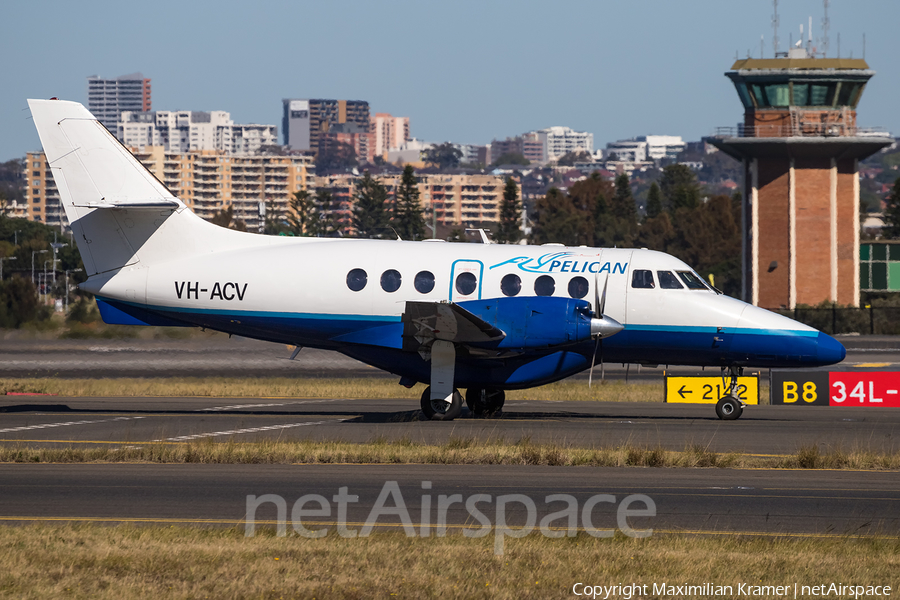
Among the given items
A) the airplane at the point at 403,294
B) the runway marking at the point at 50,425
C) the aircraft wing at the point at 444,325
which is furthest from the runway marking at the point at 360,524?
the airplane at the point at 403,294

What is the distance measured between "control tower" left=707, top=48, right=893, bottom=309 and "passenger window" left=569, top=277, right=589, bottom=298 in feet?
165

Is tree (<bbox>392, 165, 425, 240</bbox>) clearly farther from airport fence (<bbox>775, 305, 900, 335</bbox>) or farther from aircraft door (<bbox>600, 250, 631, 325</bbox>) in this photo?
aircraft door (<bbox>600, 250, 631, 325</bbox>)

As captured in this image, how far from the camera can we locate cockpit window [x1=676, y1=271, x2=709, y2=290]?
80.0 ft

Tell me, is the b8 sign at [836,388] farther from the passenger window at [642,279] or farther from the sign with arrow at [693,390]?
the passenger window at [642,279]

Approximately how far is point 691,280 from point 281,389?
50.6 ft

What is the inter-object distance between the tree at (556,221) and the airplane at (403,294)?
3879 inches

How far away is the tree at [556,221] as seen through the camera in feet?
420

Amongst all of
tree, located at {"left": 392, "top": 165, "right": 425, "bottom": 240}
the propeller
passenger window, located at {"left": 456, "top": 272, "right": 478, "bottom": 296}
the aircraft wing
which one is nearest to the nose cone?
the propeller

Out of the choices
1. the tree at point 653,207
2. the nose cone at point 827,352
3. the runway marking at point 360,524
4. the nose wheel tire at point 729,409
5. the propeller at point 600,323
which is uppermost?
the tree at point 653,207

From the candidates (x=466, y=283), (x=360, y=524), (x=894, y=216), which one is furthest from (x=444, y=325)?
(x=894, y=216)

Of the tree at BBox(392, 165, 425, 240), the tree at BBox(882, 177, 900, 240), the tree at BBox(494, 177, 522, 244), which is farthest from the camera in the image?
the tree at BBox(494, 177, 522, 244)

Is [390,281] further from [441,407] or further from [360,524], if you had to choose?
[360,524]

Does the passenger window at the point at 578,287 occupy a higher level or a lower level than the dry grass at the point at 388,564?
higher

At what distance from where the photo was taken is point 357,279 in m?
24.2
